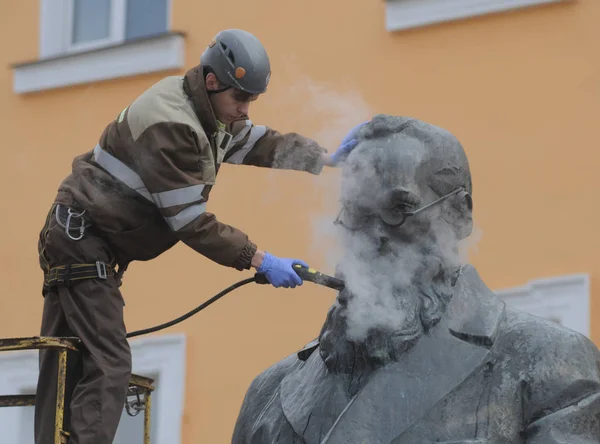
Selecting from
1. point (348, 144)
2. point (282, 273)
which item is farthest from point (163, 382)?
point (348, 144)

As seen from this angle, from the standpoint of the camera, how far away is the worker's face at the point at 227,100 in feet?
16.2

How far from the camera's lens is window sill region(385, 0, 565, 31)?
948 centimetres

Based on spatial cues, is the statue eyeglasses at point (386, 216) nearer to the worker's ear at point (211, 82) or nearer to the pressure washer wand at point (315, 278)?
the pressure washer wand at point (315, 278)

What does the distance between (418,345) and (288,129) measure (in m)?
4.61

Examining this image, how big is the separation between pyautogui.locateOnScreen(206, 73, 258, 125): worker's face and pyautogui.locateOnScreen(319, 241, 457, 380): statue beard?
913 mm

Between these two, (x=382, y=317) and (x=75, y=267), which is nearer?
(x=382, y=317)

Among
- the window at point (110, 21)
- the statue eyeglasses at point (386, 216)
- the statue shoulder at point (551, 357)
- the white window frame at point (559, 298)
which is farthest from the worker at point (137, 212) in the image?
the window at point (110, 21)

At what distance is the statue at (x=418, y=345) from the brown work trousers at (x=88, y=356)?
75 cm

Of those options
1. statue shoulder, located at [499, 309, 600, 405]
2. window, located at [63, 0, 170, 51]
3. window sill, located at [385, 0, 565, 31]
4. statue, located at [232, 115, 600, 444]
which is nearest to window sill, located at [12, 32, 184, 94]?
window, located at [63, 0, 170, 51]

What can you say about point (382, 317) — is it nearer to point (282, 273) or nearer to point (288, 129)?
point (282, 273)

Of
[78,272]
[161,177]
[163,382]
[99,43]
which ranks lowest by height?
[163,382]

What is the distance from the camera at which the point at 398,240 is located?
417 centimetres

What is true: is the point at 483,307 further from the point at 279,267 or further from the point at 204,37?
the point at 204,37

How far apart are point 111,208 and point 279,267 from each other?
55 centimetres
